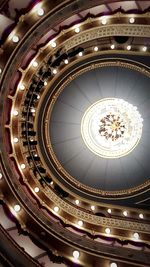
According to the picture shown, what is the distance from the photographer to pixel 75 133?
13828mm

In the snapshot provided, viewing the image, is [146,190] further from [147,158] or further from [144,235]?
[144,235]

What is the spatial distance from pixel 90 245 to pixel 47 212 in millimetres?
2126

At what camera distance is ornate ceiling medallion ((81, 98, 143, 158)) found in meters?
13.8

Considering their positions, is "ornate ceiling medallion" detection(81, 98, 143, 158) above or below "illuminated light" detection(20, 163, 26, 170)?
above

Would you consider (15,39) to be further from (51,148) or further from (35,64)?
(51,148)

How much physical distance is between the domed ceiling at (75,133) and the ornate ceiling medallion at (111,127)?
1.7 inches

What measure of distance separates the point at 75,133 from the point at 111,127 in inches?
63.4

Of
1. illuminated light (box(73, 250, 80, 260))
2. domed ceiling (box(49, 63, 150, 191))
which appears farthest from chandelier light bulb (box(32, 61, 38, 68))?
illuminated light (box(73, 250, 80, 260))

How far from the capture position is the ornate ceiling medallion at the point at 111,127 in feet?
45.2

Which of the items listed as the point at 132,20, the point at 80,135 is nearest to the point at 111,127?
the point at 80,135

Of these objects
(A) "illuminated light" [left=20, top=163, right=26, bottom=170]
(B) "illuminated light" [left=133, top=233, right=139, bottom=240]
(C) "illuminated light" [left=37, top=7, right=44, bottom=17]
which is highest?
(C) "illuminated light" [left=37, top=7, right=44, bottom=17]

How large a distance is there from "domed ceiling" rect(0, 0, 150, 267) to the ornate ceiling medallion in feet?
0.14

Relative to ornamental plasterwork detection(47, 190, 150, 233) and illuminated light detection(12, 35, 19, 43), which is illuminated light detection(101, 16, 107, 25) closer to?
illuminated light detection(12, 35, 19, 43)

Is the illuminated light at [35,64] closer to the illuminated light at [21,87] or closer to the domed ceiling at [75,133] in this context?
the domed ceiling at [75,133]
